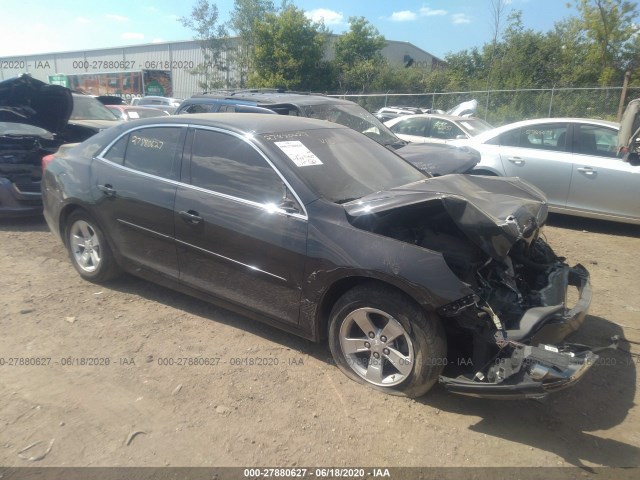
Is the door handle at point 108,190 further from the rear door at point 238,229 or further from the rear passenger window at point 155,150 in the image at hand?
the rear door at point 238,229

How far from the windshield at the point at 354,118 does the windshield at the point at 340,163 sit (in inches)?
93.9

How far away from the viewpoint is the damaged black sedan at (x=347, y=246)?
110 inches

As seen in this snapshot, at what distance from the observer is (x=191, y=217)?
3643mm

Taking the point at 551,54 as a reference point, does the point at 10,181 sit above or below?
below

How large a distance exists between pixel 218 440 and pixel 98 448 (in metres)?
0.63

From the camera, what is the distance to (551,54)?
27.2 meters

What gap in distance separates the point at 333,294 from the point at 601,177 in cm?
515

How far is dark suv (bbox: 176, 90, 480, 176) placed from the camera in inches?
243

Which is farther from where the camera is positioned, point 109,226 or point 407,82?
point 407,82

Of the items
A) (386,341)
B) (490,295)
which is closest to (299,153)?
(386,341)

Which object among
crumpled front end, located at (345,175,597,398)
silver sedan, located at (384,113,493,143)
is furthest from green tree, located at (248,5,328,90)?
crumpled front end, located at (345,175,597,398)

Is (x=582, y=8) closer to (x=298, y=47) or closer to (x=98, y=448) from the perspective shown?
→ (x=298, y=47)

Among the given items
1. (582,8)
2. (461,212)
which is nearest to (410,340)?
(461,212)

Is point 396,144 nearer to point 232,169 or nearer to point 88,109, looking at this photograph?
point 232,169
